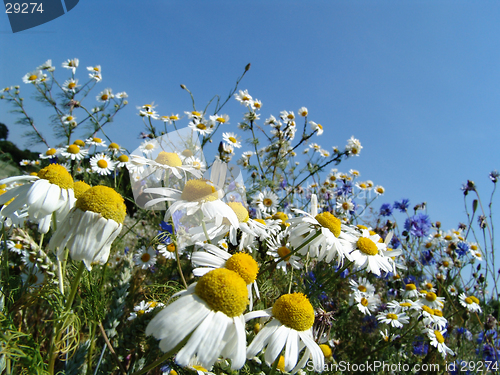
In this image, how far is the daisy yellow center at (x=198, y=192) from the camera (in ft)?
3.32

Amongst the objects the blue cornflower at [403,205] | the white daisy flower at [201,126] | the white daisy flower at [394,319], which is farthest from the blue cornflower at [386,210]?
the white daisy flower at [201,126]

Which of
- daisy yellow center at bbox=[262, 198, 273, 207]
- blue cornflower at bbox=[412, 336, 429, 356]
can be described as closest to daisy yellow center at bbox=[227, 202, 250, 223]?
daisy yellow center at bbox=[262, 198, 273, 207]

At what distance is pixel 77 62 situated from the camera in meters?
3.80

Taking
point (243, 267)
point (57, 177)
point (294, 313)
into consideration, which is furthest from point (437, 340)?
point (57, 177)

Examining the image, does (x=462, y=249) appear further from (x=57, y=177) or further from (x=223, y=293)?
(x=57, y=177)

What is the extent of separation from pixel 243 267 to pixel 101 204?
1.21 feet

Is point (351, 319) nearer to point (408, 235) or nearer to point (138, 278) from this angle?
point (408, 235)

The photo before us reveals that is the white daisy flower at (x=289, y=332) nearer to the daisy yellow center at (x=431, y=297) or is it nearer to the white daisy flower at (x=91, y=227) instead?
the white daisy flower at (x=91, y=227)

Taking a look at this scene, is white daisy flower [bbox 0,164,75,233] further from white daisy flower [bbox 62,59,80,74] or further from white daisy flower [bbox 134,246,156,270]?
white daisy flower [bbox 62,59,80,74]

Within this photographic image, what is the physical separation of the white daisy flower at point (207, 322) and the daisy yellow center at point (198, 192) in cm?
39

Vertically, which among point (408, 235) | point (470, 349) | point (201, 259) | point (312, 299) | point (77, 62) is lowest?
point (201, 259)

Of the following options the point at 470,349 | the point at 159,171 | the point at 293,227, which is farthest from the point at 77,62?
the point at 470,349

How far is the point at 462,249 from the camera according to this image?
11.8 ft

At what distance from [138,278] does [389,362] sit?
69.0 inches
